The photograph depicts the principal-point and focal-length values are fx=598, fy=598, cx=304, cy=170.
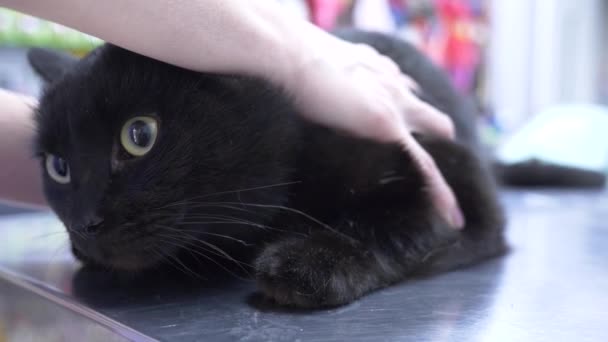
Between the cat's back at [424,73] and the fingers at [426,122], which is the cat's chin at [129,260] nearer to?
the fingers at [426,122]

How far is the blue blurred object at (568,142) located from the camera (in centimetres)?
223

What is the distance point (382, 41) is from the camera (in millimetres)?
1139

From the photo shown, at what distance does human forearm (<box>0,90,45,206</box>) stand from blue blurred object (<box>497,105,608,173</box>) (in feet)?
5.36

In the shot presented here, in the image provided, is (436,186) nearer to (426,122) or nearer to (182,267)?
(426,122)

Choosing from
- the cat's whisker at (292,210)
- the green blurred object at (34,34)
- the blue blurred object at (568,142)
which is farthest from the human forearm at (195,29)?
the blue blurred object at (568,142)

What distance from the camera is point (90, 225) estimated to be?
64cm

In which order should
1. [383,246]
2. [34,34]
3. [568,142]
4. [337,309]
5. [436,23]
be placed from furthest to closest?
[436,23] → [568,142] → [34,34] → [383,246] → [337,309]

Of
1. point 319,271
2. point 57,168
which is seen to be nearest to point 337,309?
point 319,271

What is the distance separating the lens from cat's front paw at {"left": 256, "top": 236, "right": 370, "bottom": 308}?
607 millimetres

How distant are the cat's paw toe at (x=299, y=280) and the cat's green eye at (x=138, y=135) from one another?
183mm

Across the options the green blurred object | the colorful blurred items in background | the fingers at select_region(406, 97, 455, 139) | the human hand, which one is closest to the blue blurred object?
the colorful blurred items in background

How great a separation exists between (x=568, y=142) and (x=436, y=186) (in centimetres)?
168

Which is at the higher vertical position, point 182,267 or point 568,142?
point 568,142

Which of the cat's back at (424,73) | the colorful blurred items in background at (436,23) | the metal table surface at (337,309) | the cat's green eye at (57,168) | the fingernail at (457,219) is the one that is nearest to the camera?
the metal table surface at (337,309)
